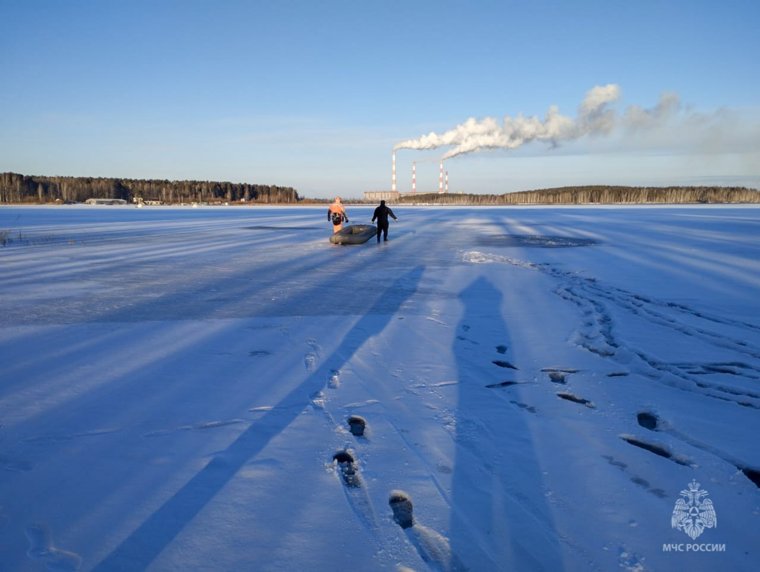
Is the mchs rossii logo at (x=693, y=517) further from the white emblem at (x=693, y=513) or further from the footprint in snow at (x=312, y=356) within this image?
→ the footprint in snow at (x=312, y=356)

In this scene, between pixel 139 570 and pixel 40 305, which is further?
pixel 40 305

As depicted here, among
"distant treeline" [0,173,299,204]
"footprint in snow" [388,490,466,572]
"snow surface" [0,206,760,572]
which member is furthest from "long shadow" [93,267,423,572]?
"distant treeline" [0,173,299,204]

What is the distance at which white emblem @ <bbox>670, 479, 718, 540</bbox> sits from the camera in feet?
7.59

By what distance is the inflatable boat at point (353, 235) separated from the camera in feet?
49.5

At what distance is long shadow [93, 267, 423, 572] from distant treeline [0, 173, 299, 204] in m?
127

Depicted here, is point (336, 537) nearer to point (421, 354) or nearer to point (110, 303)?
point (421, 354)

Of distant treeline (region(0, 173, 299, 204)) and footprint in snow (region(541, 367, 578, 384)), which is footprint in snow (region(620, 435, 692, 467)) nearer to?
footprint in snow (region(541, 367, 578, 384))

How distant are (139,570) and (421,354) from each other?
313 cm

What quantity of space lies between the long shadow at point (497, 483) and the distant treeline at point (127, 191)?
420 feet

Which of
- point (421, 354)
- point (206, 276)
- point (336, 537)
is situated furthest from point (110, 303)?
point (336, 537)

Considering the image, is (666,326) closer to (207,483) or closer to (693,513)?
(693,513)

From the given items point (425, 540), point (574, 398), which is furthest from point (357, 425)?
point (574, 398)

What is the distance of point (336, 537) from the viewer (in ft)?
7.30

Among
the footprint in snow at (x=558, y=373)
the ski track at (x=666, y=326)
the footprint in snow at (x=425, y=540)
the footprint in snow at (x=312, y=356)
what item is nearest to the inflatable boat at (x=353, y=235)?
the ski track at (x=666, y=326)
